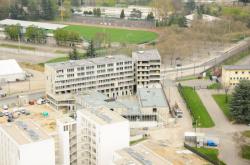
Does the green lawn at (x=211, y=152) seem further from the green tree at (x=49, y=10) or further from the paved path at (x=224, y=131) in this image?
the green tree at (x=49, y=10)

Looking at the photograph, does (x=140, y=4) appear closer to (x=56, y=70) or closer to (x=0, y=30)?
(x=0, y=30)

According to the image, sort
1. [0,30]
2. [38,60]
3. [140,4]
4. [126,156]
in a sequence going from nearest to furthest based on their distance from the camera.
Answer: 1. [126,156]
2. [38,60]
3. [0,30]
4. [140,4]

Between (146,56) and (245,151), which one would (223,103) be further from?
(245,151)

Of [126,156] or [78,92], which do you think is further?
[78,92]

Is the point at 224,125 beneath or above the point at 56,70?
beneath

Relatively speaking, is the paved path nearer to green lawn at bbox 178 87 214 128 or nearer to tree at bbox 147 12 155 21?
green lawn at bbox 178 87 214 128

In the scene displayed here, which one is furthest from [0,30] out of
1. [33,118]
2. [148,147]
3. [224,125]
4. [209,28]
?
[148,147]
